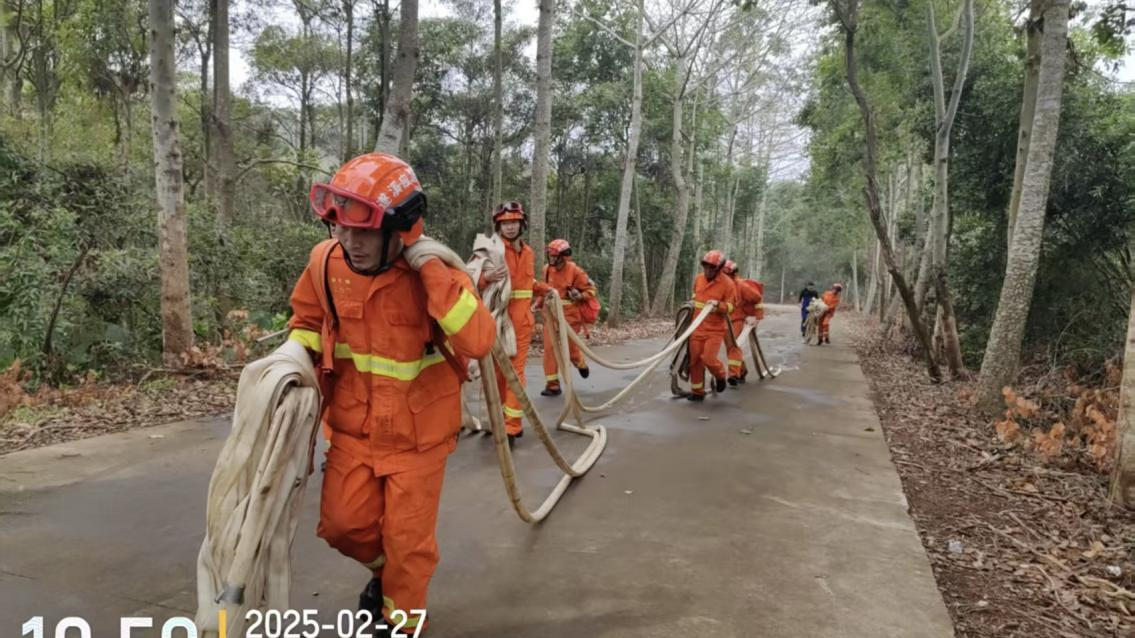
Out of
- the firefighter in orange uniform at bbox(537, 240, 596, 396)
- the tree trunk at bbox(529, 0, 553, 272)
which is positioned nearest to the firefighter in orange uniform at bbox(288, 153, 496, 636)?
the firefighter in orange uniform at bbox(537, 240, 596, 396)

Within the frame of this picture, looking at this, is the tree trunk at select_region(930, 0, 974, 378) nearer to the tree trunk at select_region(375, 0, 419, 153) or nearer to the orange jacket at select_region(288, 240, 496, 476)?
the tree trunk at select_region(375, 0, 419, 153)

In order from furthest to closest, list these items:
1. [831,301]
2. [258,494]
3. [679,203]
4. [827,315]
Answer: [679,203] → [831,301] → [827,315] → [258,494]

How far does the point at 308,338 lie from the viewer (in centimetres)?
243

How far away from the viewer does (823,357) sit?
12.9 metres

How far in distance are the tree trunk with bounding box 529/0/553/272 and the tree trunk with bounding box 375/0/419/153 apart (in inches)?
148

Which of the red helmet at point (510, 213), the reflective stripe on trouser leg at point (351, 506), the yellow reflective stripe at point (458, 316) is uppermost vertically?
the red helmet at point (510, 213)

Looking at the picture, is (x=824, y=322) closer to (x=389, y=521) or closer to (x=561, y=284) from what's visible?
(x=561, y=284)

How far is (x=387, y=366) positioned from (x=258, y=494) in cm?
58

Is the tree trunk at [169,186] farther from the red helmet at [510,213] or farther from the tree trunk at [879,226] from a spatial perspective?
the tree trunk at [879,226]

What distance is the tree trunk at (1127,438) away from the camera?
13.3ft

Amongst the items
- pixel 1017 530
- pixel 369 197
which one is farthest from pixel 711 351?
pixel 369 197

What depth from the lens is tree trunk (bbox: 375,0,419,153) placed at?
7.54m

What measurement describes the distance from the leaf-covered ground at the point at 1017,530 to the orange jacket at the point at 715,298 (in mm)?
2070

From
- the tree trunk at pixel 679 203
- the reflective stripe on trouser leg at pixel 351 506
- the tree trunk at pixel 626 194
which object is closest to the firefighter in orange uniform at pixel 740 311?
the reflective stripe on trouser leg at pixel 351 506
